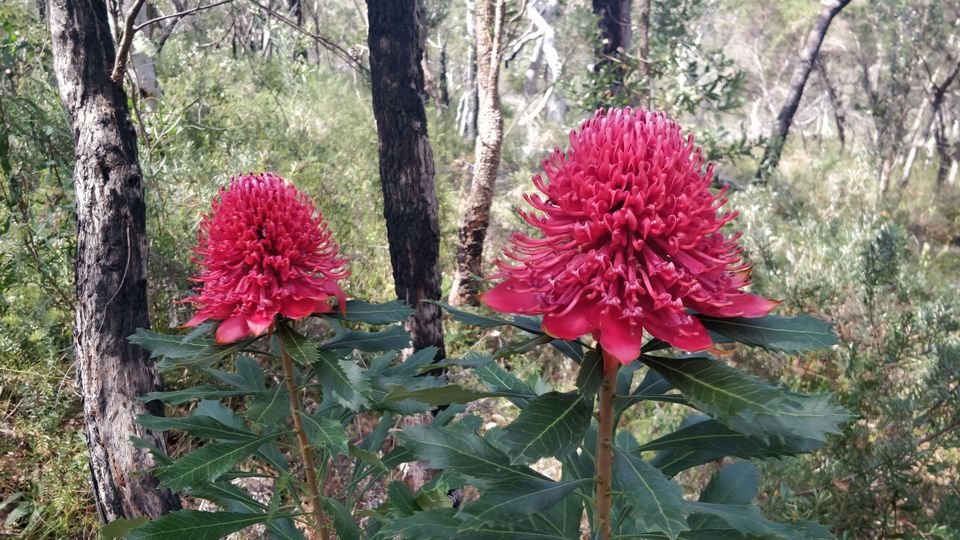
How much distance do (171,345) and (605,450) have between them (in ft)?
3.83

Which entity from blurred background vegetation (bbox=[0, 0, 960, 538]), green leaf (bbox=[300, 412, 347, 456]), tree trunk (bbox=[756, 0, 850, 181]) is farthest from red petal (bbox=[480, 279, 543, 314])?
tree trunk (bbox=[756, 0, 850, 181])

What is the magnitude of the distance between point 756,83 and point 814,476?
23.0 m

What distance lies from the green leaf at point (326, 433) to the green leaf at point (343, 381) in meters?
0.08

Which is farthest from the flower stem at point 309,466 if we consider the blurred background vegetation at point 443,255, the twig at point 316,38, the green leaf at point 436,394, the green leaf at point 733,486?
the twig at point 316,38

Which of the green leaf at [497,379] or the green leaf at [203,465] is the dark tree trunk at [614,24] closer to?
the green leaf at [497,379]

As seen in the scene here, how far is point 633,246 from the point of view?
1122 millimetres

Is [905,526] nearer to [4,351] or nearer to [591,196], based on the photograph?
[591,196]

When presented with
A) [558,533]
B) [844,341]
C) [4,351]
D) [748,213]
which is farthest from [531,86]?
[558,533]

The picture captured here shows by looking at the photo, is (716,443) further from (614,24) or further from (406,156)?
(614,24)

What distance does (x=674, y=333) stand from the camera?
111 centimetres

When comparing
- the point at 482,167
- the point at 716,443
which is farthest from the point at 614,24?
the point at 716,443

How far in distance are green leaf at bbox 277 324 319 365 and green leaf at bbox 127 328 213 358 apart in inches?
7.7

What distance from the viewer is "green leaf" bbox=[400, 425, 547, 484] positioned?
1.32m

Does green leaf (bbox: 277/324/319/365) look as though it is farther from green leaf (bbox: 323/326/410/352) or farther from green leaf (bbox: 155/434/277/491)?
green leaf (bbox: 155/434/277/491)
